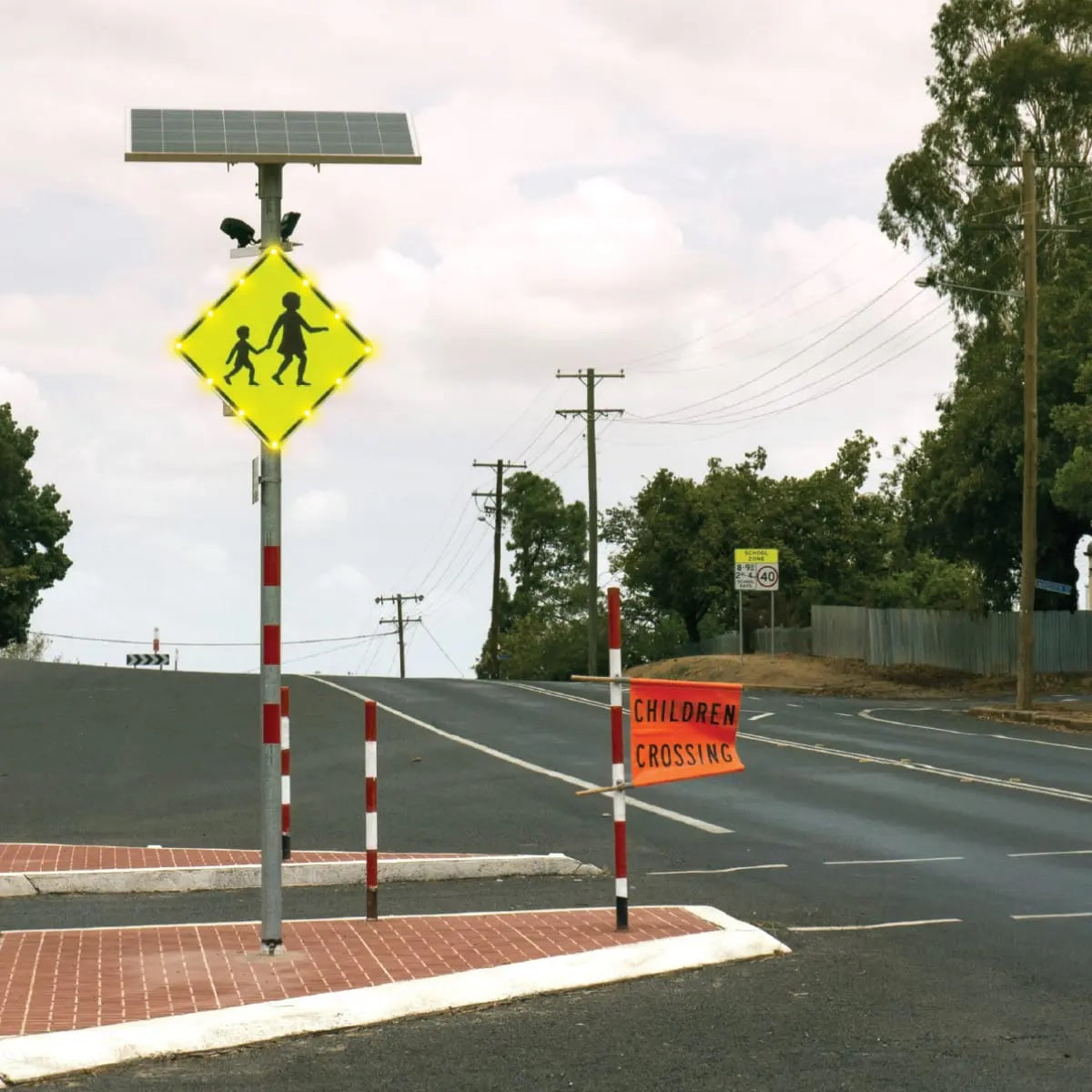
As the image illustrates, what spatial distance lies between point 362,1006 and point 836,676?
45.3 meters

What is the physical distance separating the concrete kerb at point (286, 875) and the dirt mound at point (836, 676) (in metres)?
32.3

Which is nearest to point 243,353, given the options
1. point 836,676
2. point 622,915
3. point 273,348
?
point 273,348

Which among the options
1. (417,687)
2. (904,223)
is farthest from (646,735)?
(904,223)

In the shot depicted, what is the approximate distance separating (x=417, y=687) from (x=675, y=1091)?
3629cm

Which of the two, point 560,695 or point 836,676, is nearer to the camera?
point 560,695

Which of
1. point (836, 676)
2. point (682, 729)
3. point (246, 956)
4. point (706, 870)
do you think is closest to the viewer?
point (246, 956)

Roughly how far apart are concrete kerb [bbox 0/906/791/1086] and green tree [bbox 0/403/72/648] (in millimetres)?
67300

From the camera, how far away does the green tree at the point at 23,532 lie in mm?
74375

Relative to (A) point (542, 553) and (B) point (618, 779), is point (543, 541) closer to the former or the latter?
(A) point (542, 553)

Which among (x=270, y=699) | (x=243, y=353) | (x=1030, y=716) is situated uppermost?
(x=243, y=353)

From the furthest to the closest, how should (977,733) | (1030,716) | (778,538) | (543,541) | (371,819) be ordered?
(543,541) < (778,538) < (1030,716) < (977,733) < (371,819)

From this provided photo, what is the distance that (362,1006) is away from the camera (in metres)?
7.41

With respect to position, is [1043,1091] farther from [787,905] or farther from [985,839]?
[985,839]

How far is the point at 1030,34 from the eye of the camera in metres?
58.3
